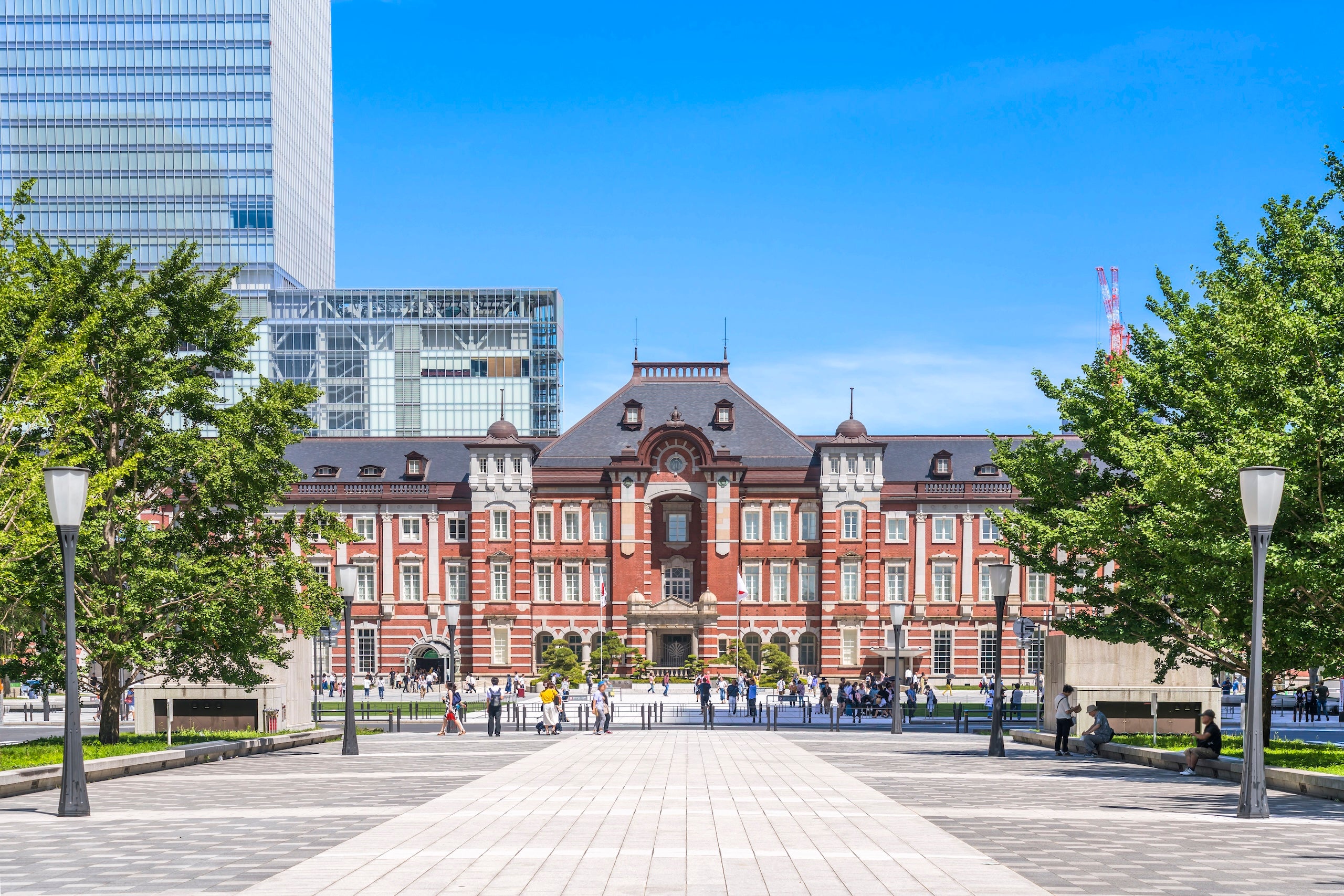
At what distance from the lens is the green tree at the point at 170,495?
28.8 metres

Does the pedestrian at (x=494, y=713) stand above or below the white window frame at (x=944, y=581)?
below

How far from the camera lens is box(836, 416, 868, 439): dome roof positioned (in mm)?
80562

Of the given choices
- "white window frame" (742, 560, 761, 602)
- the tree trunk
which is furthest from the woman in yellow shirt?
"white window frame" (742, 560, 761, 602)

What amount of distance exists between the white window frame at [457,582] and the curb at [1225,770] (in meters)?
53.2

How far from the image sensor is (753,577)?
81062 mm

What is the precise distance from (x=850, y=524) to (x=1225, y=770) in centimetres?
5593

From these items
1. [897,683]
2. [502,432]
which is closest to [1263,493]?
[897,683]

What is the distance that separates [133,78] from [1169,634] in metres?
136

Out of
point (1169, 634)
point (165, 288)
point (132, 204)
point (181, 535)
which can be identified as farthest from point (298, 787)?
point (132, 204)

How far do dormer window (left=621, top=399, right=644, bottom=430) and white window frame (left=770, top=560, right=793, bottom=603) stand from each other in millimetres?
12474

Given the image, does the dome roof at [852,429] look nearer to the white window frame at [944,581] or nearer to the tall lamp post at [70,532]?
the white window frame at [944,581]

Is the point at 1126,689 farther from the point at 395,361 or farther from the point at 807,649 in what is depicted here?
the point at 395,361

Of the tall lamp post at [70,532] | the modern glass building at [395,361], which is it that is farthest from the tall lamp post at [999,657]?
the modern glass building at [395,361]

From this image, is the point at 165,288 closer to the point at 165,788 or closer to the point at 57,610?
the point at 57,610
